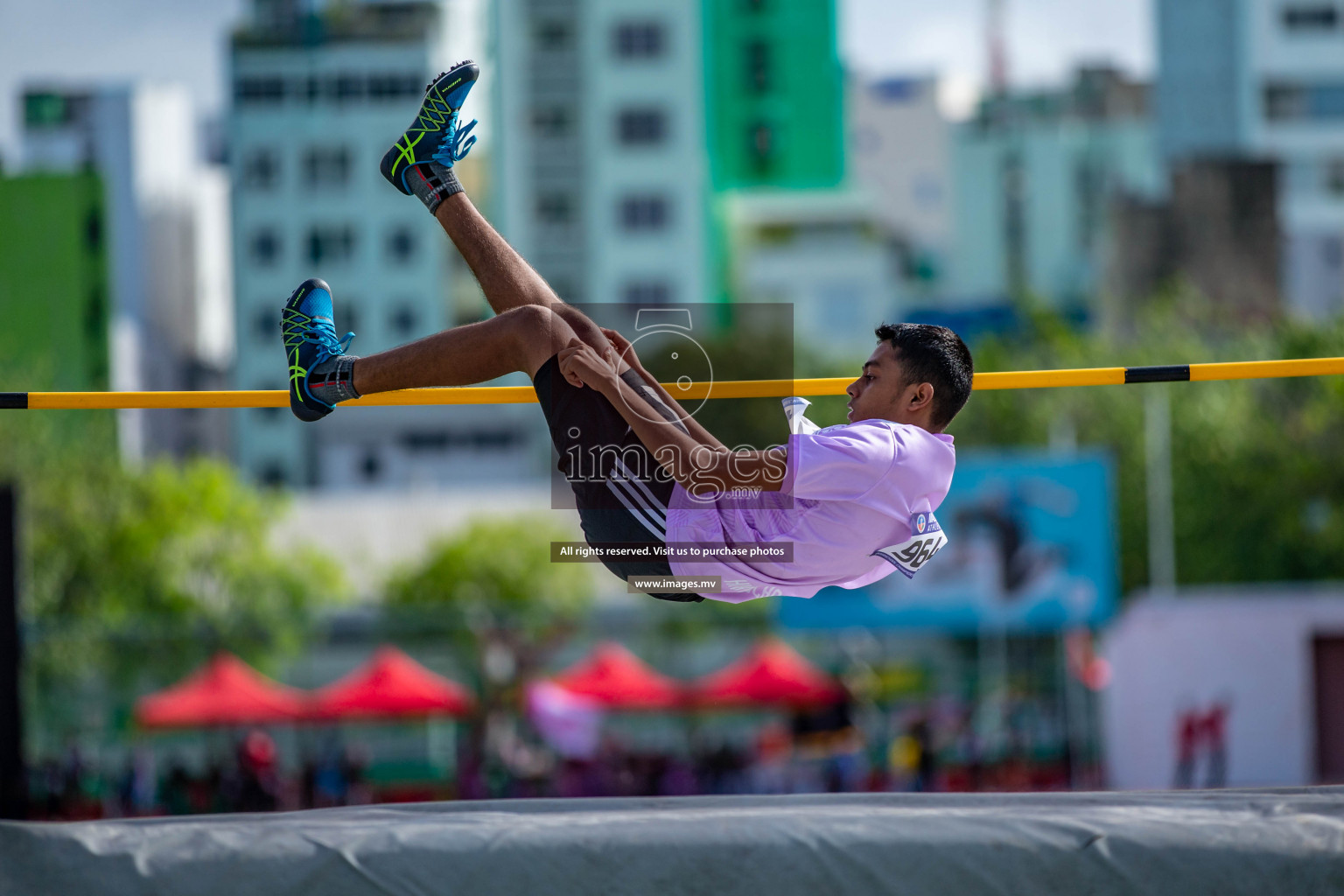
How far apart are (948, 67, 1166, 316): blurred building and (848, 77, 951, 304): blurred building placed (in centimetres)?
579

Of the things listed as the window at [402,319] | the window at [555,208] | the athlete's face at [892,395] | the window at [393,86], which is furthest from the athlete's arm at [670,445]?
the window at [402,319]

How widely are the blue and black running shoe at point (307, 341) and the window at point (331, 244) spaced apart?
3823cm

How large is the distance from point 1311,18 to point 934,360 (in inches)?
1793

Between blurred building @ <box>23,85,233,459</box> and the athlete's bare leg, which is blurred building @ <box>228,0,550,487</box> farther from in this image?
the athlete's bare leg

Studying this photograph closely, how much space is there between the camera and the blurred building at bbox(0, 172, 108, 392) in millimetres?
34219

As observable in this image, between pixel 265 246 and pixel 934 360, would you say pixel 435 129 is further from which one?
pixel 265 246

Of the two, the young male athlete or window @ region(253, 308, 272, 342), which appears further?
window @ region(253, 308, 272, 342)

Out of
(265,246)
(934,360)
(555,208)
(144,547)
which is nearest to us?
(934,360)

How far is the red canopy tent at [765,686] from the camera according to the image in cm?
1647

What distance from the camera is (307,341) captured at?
4.25 meters

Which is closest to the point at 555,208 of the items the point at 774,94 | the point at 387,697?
the point at 774,94

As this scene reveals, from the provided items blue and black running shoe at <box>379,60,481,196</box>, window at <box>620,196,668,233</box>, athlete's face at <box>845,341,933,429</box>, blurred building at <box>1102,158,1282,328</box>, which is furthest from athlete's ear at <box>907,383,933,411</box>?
window at <box>620,196,668,233</box>

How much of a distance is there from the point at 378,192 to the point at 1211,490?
23.9 m

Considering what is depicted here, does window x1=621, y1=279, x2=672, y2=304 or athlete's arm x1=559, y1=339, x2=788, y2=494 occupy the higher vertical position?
window x1=621, y1=279, x2=672, y2=304
